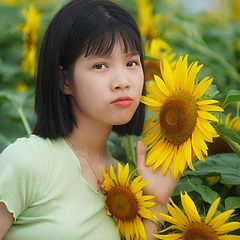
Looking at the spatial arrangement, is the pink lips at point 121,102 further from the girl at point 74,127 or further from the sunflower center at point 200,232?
the sunflower center at point 200,232

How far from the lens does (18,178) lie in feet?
4.27

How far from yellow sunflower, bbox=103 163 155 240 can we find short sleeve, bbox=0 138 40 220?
15 centimetres

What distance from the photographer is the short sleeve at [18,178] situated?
1287mm

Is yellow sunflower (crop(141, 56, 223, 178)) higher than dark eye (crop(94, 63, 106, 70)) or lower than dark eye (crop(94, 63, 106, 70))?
lower

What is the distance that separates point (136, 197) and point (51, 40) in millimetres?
325

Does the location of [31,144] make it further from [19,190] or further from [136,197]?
[136,197]

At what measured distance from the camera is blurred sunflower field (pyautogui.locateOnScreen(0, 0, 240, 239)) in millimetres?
1329

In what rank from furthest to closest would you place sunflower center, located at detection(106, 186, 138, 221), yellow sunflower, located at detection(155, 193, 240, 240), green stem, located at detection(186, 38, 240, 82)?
green stem, located at detection(186, 38, 240, 82) < sunflower center, located at detection(106, 186, 138, 221) < yellow sunflower, located at detection(155, 193, 240, 240)

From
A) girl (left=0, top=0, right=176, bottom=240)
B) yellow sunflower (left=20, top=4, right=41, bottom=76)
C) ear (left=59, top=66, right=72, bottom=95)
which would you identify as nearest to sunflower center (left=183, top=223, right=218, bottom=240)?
girl (left=0, top=0, right=176, bottom=240)

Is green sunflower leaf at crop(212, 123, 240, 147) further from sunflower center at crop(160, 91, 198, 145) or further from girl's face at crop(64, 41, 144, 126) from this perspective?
A: girl's face at crop(64, 41, 144, 126)

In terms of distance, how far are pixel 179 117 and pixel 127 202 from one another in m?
0.19

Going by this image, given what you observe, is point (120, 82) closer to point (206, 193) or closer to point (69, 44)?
point (69, 44)

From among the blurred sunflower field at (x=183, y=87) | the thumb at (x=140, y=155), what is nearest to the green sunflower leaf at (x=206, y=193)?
the blurred sunflower field at (x=183, y=87)

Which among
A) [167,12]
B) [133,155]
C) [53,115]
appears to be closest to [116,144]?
[133,155]
